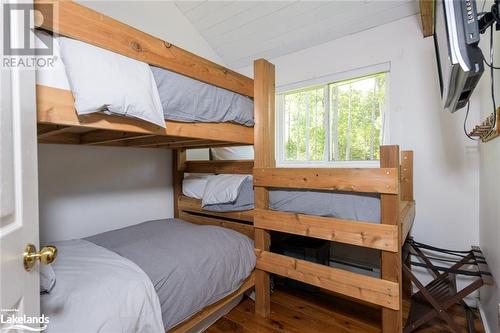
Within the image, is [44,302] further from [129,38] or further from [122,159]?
[122,159]

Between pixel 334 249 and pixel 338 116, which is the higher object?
A: pixel 338 116

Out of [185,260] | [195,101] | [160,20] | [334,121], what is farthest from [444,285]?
[160,20]

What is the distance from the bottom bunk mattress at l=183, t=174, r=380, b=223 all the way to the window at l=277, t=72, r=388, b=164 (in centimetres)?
101

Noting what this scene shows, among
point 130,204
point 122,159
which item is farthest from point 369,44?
point 130,204

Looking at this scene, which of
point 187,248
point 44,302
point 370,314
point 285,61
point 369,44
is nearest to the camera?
point 44,302

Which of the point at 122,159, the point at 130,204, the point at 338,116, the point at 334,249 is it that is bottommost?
the point at 334,249

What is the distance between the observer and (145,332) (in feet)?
3.38

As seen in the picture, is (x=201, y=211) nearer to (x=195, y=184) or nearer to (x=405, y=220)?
(x=195, y=184)

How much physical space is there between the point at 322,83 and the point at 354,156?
0.79 m

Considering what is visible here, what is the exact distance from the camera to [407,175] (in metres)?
1.99

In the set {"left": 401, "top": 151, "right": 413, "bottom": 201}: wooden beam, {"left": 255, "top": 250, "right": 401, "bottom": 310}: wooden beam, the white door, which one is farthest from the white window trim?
the white door

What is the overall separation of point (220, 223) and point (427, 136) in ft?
5.90

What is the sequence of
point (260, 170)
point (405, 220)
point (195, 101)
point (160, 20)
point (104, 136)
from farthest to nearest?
point (160, 20), point (260, 170), point (104, 136), point (405, 220), point (195, 101)

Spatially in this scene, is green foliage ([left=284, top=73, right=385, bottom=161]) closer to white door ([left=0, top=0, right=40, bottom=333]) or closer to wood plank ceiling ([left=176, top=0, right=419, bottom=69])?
wood plank ceiling ([left=176, top=0, right=419, bottom=69])
